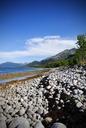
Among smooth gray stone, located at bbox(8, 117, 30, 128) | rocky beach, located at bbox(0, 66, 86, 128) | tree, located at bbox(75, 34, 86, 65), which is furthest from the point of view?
tree, located at bbox(75, 34, 86, 65)

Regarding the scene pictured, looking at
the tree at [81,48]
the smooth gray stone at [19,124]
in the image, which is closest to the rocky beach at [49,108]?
the smooth gray stone at [19,124]

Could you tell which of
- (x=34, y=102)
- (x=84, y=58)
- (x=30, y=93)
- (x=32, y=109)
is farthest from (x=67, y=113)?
(x=84, y=58)

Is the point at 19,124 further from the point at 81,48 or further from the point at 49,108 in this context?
the point at 81,48

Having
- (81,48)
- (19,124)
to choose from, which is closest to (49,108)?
(19,124)

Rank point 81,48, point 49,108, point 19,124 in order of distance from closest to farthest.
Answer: point 19,124 → point 49,108 → point 81,48

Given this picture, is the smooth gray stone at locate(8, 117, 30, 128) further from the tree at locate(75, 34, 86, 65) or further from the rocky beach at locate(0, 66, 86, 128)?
the tree at locate(75, 34, 86, 65)

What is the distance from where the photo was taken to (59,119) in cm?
1376

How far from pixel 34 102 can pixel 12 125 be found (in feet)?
16.7

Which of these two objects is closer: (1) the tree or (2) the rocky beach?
(2) the rocky beach

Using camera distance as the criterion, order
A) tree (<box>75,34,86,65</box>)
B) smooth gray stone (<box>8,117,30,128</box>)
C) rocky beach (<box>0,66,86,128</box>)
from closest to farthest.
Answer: smooth gray stone (<box>8,117,30,128</box>) < rocky beach (<box>0,66,86,128</box>) < tree (<box>75,34,86,65</box>)

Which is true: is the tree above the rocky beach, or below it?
above

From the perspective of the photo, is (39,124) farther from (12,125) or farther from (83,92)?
(83,92)

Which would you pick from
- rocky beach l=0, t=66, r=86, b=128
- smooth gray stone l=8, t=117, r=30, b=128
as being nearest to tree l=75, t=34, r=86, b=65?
rocky beach l=0, t=66, r=86, b=128

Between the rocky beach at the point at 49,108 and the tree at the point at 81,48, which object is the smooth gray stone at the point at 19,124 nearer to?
the rocky beach at the point at 49,108
